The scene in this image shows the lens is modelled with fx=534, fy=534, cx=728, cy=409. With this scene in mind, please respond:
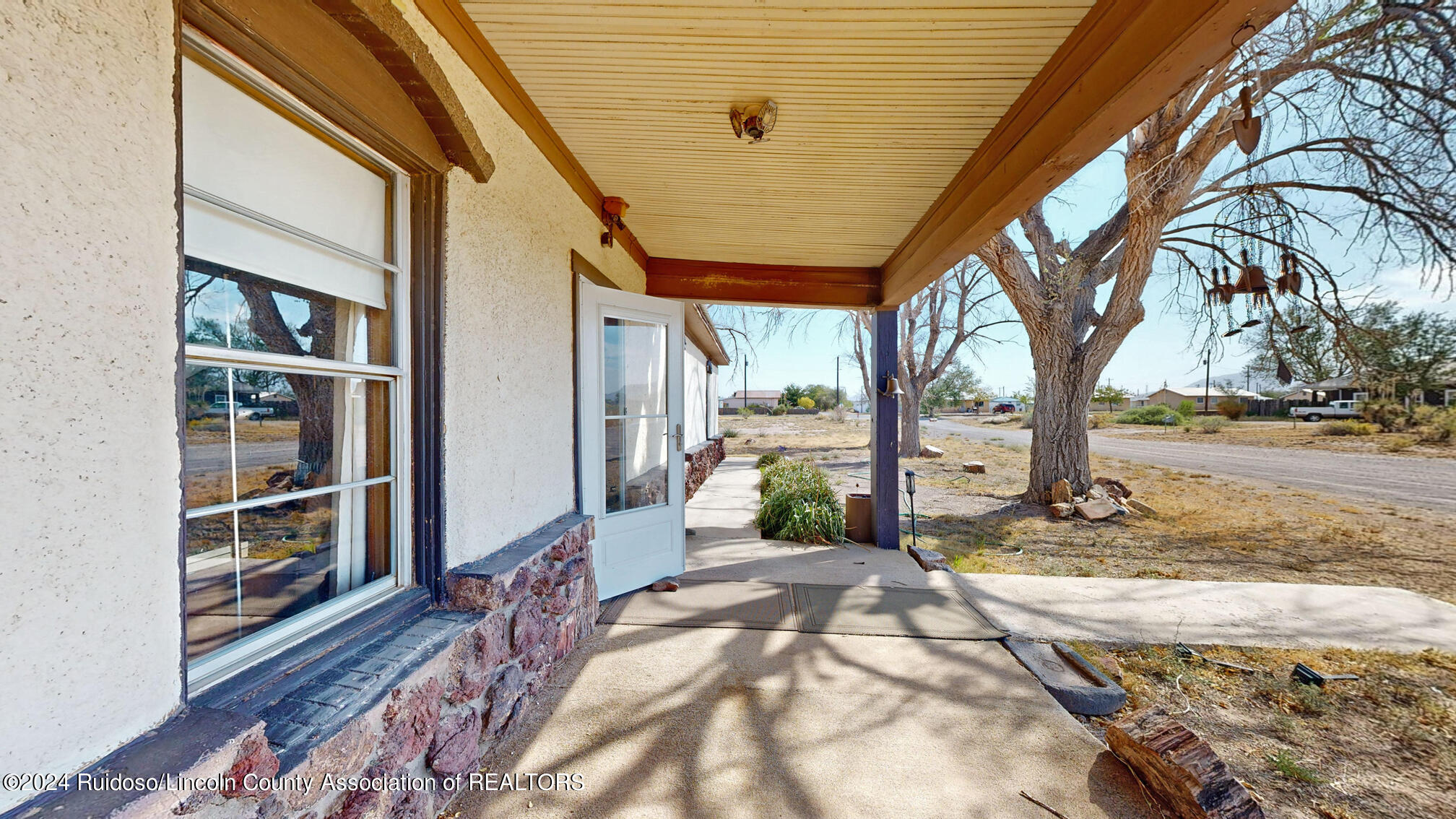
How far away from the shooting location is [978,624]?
3369 millimetres

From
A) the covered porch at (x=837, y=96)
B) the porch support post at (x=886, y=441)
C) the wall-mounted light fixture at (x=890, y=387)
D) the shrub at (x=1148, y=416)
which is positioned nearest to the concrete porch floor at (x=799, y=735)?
the porch support post at (x=886, y=441)

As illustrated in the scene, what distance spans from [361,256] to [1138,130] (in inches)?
328

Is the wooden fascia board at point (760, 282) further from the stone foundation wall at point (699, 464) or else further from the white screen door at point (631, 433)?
the stone foundation wall at point (699, 464)

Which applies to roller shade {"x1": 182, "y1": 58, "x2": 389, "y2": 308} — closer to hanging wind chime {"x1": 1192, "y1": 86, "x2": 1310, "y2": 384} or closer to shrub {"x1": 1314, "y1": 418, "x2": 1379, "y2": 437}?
hanging wind chime {"x1": 1192, "y1": 86, "x2": 1310, "y2": 384}

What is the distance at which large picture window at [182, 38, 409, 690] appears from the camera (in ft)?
3.97

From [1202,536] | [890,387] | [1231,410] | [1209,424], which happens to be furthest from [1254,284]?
[1231,410]

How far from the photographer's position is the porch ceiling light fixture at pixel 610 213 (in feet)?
11.9

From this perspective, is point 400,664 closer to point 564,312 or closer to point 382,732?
point 382,732

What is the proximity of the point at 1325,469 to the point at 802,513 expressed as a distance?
528 inches

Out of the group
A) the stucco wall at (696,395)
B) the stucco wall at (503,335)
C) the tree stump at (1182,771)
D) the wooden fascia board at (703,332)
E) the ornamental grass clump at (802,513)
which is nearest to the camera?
the tree stump at (1182,771)

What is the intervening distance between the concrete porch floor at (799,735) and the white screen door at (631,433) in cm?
67

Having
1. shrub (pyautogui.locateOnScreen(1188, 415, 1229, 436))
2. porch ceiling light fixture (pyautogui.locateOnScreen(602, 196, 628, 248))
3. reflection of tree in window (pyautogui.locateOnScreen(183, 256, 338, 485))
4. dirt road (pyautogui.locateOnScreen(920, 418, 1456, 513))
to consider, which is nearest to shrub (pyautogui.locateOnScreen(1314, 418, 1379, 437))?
dirt road (pyautogui.locateOnScreen(920, 418, 1456, 513))

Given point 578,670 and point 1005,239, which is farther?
point 1005,239

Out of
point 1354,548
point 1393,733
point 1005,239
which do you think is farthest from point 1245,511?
point 1393,733
